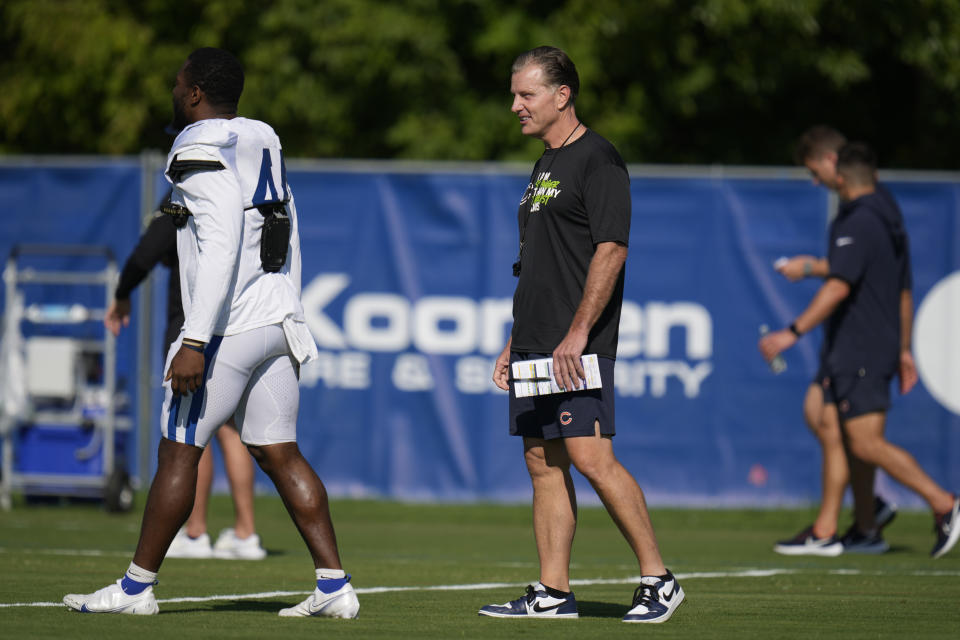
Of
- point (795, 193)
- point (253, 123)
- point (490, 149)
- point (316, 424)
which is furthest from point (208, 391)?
point (490, 149)

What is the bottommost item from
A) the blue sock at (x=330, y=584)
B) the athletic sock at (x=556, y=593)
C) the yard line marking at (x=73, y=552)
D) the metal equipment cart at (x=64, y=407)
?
the yard line marking at (x=73, y=552)

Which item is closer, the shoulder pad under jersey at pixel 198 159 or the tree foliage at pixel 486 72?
the shoulder pad under jersey at pixel 198 159

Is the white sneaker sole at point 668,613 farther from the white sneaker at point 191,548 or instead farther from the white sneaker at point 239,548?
the white sneaker at point 191,548

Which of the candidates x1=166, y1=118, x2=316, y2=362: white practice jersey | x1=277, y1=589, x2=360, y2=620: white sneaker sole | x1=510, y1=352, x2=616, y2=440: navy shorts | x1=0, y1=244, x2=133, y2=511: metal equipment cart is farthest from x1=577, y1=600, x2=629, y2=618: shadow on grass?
x1=0, y1=244, x2=133, y2=511: metal equipment cart

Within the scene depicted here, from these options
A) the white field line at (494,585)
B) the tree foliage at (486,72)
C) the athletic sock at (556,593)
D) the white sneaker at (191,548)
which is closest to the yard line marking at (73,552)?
the white sneaker at (191,548)

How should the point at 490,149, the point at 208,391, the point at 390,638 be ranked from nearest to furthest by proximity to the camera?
the point at 390,638, the point at 208,391, the point at 490,149

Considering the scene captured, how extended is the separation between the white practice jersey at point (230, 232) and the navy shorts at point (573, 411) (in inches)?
36.2

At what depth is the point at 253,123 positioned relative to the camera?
6023 millimetres

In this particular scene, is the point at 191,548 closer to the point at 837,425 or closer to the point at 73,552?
the point at 73,552

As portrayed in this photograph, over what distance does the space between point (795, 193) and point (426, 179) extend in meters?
3.02

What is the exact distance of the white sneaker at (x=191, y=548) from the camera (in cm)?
882

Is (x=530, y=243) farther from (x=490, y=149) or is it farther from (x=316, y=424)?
(x=490, y=149)

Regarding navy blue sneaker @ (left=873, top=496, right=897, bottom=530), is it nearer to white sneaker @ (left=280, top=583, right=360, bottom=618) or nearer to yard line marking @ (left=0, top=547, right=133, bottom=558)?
yard line marking @ (left=0, top=547, right=133, bottom=558)

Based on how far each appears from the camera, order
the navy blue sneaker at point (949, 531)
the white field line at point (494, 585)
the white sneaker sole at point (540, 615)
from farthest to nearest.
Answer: the navy blue sneaker at point (949, 531)
the white field line at point (494, 585)
the white sneaker sole at point (540, 615)
